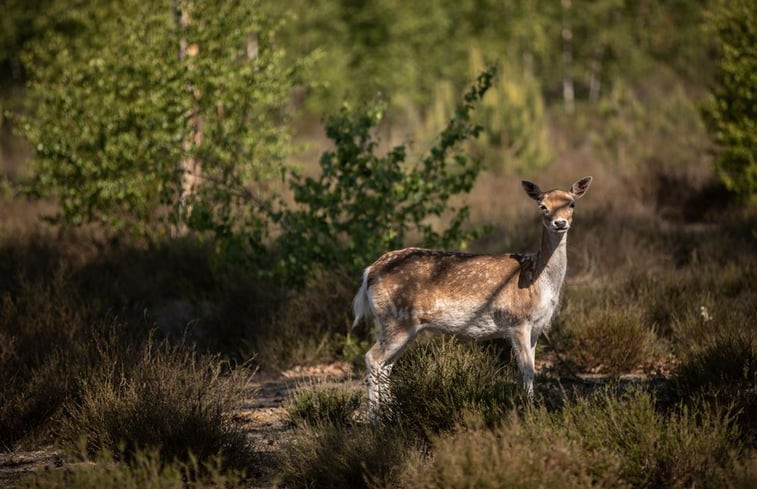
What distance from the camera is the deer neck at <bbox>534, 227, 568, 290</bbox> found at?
7270mm

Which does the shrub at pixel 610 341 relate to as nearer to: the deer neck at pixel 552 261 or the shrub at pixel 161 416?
the deer neck at pixel 552 261

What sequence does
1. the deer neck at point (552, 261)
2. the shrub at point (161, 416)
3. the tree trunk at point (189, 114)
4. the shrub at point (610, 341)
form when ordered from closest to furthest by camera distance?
the shrub at point (161, 416) < the deer neck at point (552, 261) < the shrub at point (610, 341) < the tree trunk at point (189, 114)

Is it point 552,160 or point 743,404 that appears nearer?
point 743,404

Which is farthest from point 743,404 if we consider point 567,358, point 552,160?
point 552,160

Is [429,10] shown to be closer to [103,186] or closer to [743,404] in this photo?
[103,186]

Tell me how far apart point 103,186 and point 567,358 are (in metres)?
6.70

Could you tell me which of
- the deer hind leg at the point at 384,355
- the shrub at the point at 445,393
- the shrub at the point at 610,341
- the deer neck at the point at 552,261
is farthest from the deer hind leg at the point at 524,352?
the shrub at the point at 610,341

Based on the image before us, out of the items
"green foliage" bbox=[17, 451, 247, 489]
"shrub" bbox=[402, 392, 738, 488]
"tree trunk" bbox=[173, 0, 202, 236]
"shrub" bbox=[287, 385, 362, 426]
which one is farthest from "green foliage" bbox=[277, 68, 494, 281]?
"green foliage" bbox=[17, 451, 247, 489]

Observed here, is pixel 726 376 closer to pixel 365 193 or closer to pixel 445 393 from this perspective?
pixel 445 393

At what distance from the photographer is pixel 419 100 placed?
107 feet

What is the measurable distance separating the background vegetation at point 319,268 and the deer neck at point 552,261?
0.82 metres

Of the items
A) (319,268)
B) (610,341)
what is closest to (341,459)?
(610,341)

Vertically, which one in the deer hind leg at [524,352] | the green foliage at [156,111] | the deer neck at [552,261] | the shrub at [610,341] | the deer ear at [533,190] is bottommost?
the shrub at [610,341]

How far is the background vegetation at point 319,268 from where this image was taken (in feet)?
→ 18.3
